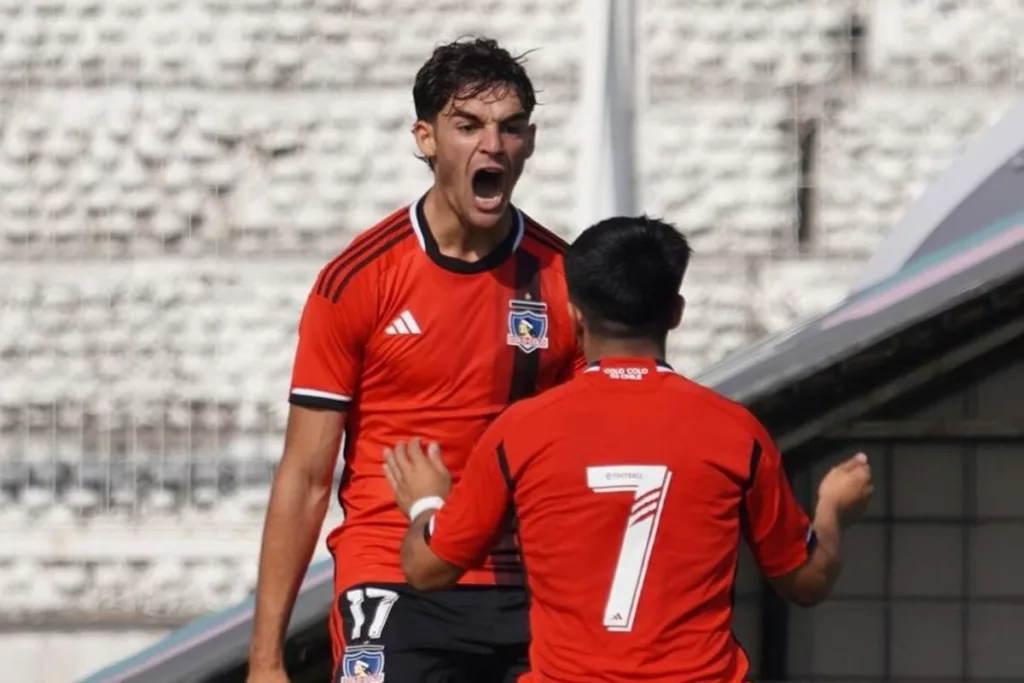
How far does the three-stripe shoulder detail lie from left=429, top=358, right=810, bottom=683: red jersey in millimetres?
502

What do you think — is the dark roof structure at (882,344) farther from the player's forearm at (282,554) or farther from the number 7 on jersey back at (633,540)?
the number 7 on jersey back at (633,540)

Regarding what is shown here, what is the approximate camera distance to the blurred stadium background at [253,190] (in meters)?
6.72

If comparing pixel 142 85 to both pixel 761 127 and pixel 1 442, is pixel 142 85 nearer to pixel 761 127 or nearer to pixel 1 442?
pixel 1 442

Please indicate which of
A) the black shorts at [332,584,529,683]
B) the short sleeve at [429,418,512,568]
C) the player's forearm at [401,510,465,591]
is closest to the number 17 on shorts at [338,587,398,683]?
the black shorts at [332,584,529,683]

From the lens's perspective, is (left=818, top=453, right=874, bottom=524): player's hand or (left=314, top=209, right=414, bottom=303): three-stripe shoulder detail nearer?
(left=818, top=453, right=874, bottom=524): player's hand

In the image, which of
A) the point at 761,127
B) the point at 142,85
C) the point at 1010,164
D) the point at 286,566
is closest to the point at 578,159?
the point at 761,127

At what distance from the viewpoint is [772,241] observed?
6719mm

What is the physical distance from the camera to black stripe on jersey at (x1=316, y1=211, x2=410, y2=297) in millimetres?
3525

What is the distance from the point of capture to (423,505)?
329cm

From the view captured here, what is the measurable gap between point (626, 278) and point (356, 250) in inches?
23.5

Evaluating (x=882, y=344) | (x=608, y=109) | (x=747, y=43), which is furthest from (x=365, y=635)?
(x=747, y=43)

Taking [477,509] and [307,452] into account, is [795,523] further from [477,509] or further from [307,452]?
[307,452]

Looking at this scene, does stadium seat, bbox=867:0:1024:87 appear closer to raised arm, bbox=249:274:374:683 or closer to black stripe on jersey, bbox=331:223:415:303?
black stripe on jersey, bbox=331:223:415:303

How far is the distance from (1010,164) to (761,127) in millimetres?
1583
